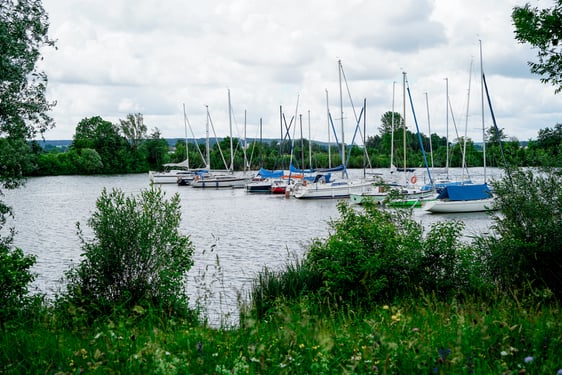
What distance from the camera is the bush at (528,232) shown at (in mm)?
10641

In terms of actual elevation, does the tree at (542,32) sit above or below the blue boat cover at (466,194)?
above

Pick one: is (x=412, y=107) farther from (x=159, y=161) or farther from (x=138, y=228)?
(x=159, y=161)

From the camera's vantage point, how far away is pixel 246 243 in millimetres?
29156

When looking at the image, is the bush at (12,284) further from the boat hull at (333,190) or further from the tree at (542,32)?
the boat hull at (333,190)

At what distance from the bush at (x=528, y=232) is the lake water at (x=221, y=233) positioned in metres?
1.82

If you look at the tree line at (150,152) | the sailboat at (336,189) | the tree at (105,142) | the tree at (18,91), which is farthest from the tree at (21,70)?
the tree at (105,142)

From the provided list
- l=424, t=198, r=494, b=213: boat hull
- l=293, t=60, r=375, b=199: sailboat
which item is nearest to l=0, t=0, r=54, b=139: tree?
l=424, t=198, r=494, b=213: boat hull

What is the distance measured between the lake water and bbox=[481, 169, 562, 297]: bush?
5.97ft

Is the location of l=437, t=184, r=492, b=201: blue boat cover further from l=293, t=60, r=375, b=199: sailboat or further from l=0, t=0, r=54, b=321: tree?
l=0, t=0, r=54, b=321: tree

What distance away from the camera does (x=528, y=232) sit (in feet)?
36.9

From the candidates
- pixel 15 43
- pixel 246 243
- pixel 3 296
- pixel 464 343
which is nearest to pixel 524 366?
pixel 464 343

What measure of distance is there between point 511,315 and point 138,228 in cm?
621

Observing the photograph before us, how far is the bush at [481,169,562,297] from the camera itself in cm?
1064

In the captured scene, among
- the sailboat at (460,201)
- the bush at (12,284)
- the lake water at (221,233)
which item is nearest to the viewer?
the bush at (12,284)
